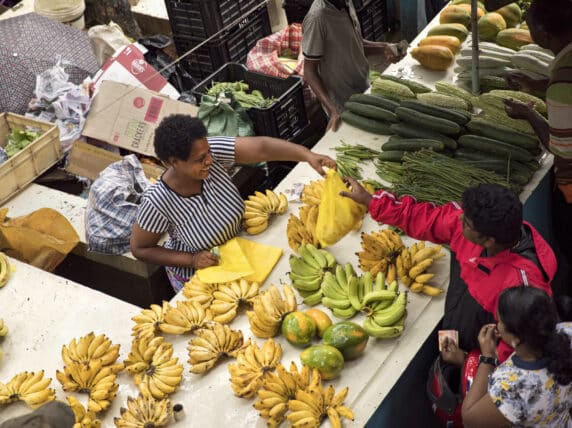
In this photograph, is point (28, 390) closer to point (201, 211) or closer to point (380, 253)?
point (201, 211)

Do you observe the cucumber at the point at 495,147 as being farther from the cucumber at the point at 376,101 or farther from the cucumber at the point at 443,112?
the cucumber at the point at 376,101

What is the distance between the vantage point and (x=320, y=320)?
4168mm

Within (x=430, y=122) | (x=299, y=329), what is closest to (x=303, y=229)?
(x=299, y=329)

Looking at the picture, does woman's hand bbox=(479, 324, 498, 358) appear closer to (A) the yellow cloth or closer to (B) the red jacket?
(B) the red jacket

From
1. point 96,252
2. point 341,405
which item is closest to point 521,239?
point 341,405

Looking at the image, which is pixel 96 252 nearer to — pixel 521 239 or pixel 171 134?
pixel 171 134

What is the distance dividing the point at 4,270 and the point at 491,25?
4.24 meters

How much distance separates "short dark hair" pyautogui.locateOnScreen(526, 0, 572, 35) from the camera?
4098 millimetres

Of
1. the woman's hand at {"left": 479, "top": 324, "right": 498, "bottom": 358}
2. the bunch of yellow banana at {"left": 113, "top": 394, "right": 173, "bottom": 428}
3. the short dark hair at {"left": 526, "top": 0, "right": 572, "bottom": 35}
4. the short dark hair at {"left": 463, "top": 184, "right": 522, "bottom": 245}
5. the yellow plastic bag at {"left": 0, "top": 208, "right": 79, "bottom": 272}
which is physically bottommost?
the yellow plastic bag at {"left": 0, "top": 208, "right": 79, "bottom": 272}

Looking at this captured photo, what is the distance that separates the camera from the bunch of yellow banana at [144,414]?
3.85 m

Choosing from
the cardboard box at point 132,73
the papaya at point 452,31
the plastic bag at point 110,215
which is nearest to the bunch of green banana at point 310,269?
the plastic bag at point 110,215

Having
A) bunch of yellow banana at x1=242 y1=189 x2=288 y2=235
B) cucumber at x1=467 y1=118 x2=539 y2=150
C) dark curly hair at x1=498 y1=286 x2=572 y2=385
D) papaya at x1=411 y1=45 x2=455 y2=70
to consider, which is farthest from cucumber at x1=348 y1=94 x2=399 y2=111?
dark curly hair at x1=498 y1=286 x2=572 y2=385

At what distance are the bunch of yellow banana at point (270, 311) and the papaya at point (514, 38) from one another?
3052 mm

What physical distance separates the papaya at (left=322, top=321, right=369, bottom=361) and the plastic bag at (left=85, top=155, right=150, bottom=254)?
2.31 m
